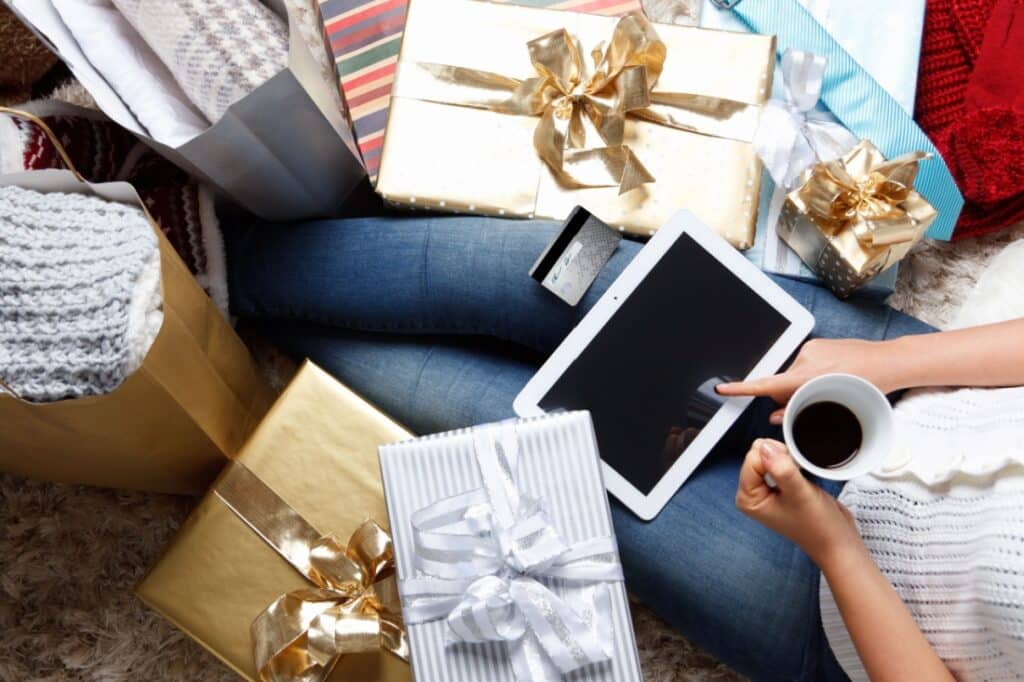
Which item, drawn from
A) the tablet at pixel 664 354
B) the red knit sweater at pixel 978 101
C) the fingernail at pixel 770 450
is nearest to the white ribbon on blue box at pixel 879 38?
the red knit sweater at pixel 978 101

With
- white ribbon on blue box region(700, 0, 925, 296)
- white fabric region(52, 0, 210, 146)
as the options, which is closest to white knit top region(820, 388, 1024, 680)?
white ribbon on blue box region(700, 0, 925, 296)

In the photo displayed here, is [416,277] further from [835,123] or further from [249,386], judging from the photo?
[835,123]

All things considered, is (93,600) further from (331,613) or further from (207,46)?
(207,46)

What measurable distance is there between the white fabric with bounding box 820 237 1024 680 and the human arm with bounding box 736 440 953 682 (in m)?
0.03

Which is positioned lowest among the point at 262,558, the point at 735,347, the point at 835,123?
the point at 262,558

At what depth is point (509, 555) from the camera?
0.69m

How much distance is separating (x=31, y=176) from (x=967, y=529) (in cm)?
74

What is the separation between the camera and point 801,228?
87cm

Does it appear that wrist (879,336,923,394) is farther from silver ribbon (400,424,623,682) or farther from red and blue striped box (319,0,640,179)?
red and blue striped box (319,0,640,179)

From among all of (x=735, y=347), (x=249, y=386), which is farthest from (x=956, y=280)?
(x=249, y=386)

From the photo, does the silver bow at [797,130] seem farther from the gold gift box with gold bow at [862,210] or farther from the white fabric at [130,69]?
the white fabric at [130,69]

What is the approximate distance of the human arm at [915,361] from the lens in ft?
2.31

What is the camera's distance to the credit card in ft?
2.75

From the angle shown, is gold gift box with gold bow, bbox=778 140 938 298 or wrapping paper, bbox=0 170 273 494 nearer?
wrapping paper, bbox=0 170 273 494
